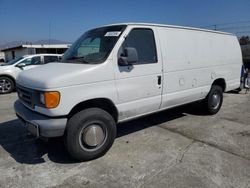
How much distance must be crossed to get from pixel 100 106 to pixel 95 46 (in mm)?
1082

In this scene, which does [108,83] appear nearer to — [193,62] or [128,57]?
[128,57]

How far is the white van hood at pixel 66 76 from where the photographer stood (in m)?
3.13

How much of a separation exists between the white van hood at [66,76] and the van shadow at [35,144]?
1.24 meters

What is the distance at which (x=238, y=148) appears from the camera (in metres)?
3.95

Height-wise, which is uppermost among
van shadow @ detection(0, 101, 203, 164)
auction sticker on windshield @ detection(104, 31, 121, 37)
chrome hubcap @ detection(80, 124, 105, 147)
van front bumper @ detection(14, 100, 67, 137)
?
auction sticker on windshield @ detection(104, 31, 121, 37)

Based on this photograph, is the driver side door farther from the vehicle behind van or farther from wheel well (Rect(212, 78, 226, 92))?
the vehicle behind van

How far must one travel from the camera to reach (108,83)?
3.57 metres

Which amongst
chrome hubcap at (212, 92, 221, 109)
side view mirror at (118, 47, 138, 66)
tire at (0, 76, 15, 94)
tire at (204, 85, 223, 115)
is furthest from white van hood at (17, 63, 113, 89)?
tire at (0, 76, 15, 94)

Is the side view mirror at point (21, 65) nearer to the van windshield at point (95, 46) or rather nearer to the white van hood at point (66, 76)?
the van windshield at point (95, 46)

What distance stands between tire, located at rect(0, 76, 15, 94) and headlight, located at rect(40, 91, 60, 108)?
7.82 metres

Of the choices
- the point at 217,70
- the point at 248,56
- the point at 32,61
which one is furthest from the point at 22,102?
the point at 248,56

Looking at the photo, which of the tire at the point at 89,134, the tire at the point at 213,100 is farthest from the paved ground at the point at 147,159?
the tire at the point at 213,100

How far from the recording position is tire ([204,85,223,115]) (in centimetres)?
572

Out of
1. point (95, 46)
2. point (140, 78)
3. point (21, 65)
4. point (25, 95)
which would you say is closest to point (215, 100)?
point (140, 78)
